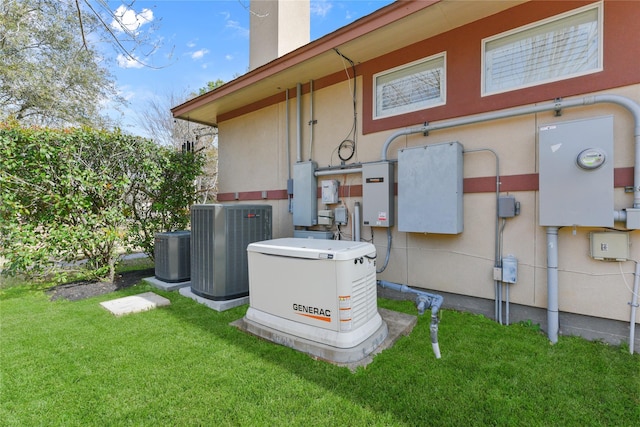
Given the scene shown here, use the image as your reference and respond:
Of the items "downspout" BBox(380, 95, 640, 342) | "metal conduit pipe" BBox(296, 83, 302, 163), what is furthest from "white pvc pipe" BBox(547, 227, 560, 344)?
"metal conduit pipe" BBox(296, 83, 302, 163)

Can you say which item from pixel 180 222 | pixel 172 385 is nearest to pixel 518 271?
pixel 172 385

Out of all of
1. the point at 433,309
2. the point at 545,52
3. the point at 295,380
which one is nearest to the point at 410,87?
the point at 545,52

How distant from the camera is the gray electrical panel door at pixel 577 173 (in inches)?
87.7

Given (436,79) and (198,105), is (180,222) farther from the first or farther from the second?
(436,79)

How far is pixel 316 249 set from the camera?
224cm

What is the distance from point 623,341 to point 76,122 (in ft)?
42.8

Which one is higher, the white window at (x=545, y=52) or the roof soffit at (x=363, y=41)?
the roof soffit at (x=363, y=41)

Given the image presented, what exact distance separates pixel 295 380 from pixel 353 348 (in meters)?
0.49

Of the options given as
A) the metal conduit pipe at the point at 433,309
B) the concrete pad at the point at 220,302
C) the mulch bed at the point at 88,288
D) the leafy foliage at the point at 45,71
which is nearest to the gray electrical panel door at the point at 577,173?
the metal conduit pipe at the point at 433,309

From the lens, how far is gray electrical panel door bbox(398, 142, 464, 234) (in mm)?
2926

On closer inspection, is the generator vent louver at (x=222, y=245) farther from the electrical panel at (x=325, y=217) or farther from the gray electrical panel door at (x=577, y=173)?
the gray electrical panel door at (x=577, y=173)

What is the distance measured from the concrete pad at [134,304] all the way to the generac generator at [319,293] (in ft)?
5.15

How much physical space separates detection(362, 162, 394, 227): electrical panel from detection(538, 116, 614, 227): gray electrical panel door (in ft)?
4.80

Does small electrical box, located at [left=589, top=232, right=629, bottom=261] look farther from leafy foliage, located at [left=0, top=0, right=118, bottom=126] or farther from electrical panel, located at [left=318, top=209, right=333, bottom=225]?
leafy foliage, located at [left=0, top=0, right=118, bottom=126]
